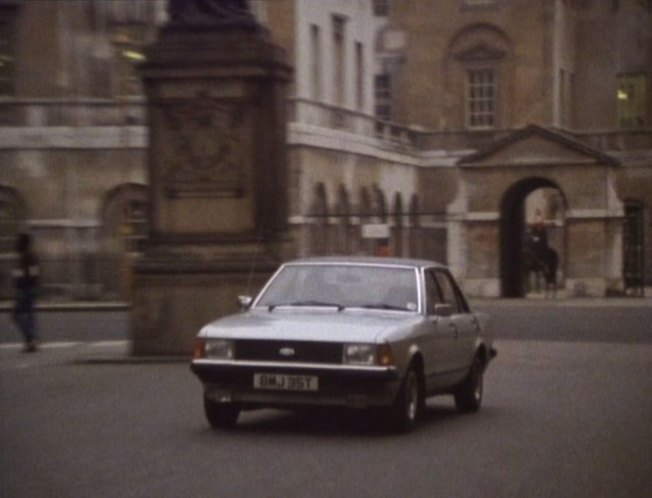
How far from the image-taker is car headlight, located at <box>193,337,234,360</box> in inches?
687

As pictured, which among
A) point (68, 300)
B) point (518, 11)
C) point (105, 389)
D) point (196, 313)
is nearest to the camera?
point (105, 389)

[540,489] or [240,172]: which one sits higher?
[240,172]

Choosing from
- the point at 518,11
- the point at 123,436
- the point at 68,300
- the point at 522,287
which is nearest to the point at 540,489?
the point at 123,436

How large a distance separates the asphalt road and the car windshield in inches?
45.8

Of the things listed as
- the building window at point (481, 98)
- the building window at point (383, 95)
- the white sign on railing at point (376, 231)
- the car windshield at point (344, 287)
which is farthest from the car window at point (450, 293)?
the building window at point (383, 95)

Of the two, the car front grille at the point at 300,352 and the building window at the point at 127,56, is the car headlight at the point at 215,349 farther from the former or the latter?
the building window at the point at 127,56

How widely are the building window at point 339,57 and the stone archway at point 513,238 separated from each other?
21.1 feet

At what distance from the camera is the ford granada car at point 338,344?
1712 cm

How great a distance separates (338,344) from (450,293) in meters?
3.46

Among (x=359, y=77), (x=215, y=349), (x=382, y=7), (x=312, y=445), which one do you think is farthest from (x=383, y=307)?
(x=382, y=7)

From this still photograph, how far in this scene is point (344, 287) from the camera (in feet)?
61.5

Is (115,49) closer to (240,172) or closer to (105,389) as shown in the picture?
(240,172)

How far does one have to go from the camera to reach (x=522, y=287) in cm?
6309

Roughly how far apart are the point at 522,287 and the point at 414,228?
627cm
